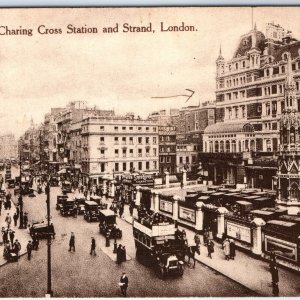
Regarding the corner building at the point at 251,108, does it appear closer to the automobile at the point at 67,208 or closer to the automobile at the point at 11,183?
the automobile at the point at 67,208

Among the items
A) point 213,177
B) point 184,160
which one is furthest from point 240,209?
point 184,160

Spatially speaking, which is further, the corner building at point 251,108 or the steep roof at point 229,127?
the steep roof at point 229,127

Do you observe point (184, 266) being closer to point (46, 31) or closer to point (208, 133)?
point (208, 133)

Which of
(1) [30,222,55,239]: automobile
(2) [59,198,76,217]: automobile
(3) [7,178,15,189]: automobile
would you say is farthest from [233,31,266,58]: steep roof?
(3) [7,178,15,189]: automobile

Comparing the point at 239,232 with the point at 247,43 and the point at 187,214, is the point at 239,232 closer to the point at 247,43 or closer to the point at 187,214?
the point at 187,214

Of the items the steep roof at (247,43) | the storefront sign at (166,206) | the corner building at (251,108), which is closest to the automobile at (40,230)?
the storefront sign at (166,206)

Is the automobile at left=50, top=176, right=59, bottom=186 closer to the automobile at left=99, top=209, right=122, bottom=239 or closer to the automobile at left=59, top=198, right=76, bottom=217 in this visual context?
the automobile at left=59, top=198, right=76, bottom=217
